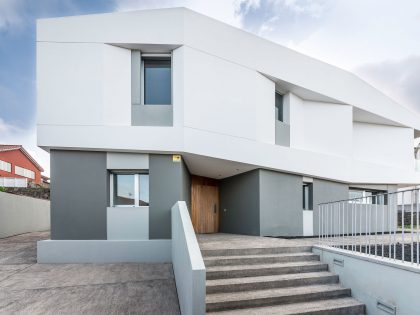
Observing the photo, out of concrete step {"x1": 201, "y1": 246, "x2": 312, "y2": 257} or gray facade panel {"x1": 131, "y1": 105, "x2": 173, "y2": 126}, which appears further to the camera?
gray facade panel {"x1": 131, "y1": 105, "x2": 173, "y2": 126}

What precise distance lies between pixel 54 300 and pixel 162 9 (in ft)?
23.0

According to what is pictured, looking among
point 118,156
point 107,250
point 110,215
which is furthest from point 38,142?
point 107,250

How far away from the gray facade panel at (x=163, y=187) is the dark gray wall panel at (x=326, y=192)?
17.8ft

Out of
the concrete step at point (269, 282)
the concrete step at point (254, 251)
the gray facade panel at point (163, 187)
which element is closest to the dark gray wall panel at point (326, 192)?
the concrete step at point (254, 251)

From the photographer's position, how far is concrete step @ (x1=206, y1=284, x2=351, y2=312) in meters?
3.71

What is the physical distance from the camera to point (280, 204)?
8.37 m

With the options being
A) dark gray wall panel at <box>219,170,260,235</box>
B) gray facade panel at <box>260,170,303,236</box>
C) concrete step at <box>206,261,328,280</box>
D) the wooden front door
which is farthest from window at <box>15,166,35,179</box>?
concrete step at <box>206,261,328,280</box>

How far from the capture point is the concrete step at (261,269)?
4.35 metres

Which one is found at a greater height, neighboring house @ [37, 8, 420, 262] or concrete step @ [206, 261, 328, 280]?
neighboring house @ [37, 8, 420, 262]

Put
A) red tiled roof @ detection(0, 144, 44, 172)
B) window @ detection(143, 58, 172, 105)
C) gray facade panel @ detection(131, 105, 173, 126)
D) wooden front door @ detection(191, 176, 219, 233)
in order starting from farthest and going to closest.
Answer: red tiled roof @ detection(0, 144, 44, 172)
wooden front door @ detection(191, 176, 219, 233)
window @ detection(143, 58, 172, 105)
gray facade panel @ detection(131, 105, 173, 126)

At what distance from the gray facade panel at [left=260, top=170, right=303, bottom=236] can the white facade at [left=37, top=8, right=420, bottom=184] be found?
46 centimetres

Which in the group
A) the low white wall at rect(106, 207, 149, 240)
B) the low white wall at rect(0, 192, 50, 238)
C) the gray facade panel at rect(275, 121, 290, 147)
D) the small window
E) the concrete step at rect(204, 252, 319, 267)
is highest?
the small window

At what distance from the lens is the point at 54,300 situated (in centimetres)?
412

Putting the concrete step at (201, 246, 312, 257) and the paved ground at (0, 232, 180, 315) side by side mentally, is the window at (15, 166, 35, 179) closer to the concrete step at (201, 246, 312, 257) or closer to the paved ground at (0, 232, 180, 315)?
the paved ground at (0, 232, 180, 315)
